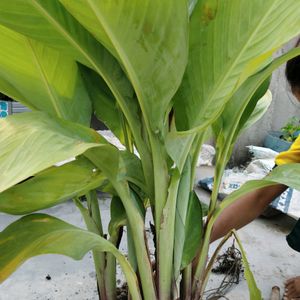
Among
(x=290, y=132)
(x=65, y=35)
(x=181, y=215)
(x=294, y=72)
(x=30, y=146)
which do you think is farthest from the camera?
(x=290, y=132)

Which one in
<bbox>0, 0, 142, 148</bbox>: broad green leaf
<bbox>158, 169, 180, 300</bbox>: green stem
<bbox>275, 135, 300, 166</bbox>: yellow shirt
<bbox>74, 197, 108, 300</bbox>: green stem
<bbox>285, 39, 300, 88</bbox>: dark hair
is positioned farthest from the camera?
<bbox>275, 135, 300, 166</bbox>: yellow shirt

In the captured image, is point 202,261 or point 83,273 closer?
point 202,261

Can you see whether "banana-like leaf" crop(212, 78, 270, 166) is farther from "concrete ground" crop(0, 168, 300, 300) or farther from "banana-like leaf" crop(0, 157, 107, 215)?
"concrete ground" crop(0, 168, 300, 300)

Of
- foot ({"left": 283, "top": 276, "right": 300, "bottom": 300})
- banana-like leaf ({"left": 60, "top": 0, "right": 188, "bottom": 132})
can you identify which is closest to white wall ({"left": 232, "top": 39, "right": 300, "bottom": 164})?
foot ({"left": 283, "top": 276, "right": 300, "bottom": 300})

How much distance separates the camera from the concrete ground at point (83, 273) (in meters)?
0.91

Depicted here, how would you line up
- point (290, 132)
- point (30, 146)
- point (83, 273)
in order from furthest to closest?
point (290, 132) → point (83, 273) → point (30, 146)

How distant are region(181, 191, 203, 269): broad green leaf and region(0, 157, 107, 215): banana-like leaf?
160mm

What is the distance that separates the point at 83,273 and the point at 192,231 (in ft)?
1.80

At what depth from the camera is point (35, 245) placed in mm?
436

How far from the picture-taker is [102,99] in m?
0.58

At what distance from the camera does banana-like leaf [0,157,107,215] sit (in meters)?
0.44

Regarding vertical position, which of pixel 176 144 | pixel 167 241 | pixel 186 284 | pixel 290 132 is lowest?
pixel 290 132

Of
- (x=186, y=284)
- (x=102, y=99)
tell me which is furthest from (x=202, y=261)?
(x=102, y=99)

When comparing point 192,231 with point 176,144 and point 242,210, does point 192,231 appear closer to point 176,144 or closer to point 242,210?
point 176,144
